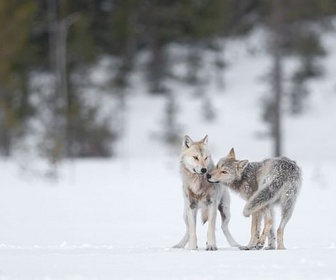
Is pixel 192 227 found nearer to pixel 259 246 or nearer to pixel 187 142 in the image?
pixel 259 246

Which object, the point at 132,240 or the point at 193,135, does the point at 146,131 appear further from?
the point at 132,240

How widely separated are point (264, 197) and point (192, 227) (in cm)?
107

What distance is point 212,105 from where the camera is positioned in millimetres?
44094

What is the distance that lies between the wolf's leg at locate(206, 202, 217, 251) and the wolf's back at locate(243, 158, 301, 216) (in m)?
→ 0.51

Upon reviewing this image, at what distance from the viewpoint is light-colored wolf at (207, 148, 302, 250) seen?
1086cm

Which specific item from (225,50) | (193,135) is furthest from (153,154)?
(225,50)

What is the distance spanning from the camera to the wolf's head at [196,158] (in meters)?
11.5

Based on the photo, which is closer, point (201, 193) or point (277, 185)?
point (277, 185)

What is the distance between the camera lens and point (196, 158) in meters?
11.6

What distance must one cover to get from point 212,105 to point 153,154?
5196mm

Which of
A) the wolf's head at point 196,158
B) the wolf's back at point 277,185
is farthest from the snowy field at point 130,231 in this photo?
the wolf's head at point 196,158

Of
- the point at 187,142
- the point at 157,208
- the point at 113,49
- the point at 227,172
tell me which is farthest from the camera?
the point at 113,49

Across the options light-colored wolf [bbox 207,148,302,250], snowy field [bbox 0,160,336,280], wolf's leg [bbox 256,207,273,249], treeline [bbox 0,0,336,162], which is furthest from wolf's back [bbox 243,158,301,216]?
treeline [bbox 0,0,336,162]

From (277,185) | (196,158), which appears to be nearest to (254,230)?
(277,185)
